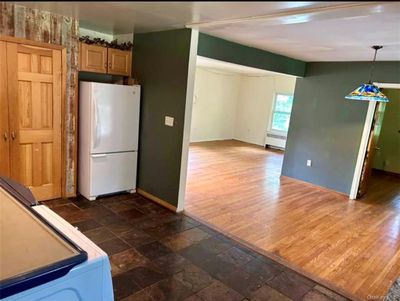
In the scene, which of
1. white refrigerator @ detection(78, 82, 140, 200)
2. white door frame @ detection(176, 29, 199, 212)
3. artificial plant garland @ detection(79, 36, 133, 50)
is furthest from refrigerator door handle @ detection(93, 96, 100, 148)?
white door frame @ detection(176, 29, 199, 212)

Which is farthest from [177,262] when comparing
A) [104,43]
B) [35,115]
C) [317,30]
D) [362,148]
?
[362,148]

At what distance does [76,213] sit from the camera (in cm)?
349

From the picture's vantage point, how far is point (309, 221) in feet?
12.7

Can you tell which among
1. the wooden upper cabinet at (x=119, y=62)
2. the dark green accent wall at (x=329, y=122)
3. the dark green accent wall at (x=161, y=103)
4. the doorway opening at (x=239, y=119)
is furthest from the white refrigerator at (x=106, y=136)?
the dark green accent wall at (x=329, y=122)

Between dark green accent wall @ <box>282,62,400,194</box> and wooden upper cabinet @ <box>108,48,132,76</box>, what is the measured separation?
3301 mm

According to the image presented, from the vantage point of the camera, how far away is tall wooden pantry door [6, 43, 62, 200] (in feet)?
10.6

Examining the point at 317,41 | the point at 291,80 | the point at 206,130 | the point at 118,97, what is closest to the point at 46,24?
the point at 118,97

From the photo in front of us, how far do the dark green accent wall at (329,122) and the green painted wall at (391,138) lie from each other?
2.62 m

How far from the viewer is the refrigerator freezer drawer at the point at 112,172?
151 inches

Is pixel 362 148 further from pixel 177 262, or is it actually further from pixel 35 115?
pixel 35 115

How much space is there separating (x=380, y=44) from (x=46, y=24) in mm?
3910

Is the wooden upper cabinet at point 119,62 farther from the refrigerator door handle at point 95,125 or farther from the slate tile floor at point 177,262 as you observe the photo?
the slate tile floor at point 177,262

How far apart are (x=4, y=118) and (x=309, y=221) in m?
3.95

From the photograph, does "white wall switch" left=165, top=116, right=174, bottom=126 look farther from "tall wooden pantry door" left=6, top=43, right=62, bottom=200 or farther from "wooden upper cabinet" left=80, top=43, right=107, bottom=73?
"tall wooden pantry door" left=6, top=43, right=62, bottom=200
